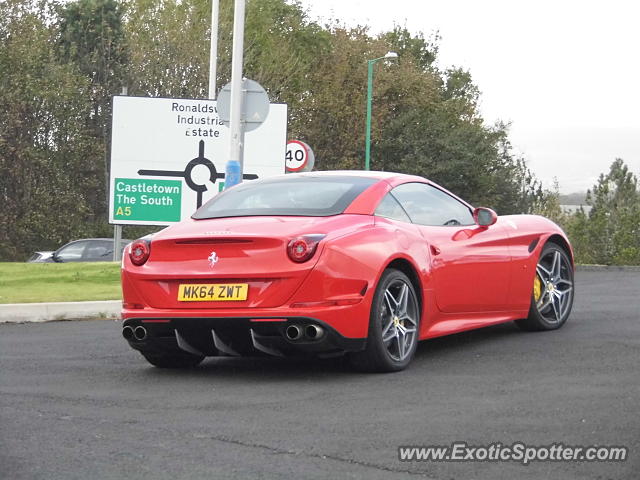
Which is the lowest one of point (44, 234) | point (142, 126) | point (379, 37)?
point (44, 234)

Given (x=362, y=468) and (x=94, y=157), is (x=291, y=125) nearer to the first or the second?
Answer: (x=94, y=157)

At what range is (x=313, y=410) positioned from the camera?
6.84 m

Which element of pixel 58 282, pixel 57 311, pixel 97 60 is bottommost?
pixel 58 282

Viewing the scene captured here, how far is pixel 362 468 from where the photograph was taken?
5.30 m

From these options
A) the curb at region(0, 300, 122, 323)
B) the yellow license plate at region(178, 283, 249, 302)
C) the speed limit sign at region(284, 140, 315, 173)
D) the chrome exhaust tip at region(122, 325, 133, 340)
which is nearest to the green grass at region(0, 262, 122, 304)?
the curb at region(0, 300, 122, 323)

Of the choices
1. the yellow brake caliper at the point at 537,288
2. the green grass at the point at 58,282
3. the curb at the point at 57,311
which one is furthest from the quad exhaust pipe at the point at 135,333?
the green grass at the point at 58,282

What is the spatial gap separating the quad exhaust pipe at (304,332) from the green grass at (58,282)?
6634 millimetres

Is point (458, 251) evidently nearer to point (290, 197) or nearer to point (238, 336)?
point (290, 197)

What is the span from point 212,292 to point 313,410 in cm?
145

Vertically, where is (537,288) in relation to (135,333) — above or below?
above

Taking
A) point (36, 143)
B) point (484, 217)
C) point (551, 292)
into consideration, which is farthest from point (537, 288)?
point (36, 143)

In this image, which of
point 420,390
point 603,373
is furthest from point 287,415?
point 603,373

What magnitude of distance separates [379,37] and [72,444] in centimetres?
5996

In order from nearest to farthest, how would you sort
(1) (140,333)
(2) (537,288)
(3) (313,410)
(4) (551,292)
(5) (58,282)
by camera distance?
1. (3) (313,410)
2. (1) (140,333)
3. (2) (537,288)
4. (4) (551,292)
5. (5) (58,282)
